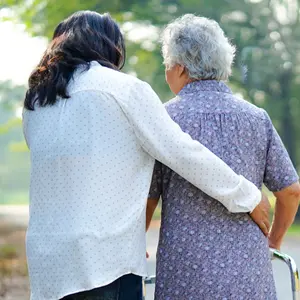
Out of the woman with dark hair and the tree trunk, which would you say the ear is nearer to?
the woman with dark hair

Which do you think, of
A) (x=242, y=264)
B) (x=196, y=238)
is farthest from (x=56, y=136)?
(x=242, y=264)

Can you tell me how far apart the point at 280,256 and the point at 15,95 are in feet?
48.0

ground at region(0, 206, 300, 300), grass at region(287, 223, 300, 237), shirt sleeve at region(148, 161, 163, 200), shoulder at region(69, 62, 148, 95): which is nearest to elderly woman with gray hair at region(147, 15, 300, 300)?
shirt sleeve at region(148, 161, 163, 200)

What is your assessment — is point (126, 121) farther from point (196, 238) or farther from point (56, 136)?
point (196, 238)

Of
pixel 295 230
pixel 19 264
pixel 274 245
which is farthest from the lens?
pixel 295 230

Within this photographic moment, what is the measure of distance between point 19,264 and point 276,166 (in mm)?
6892

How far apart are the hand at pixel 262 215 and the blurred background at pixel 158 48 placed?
19.9 ft

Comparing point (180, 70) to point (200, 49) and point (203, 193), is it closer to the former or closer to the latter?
point (200, 49)

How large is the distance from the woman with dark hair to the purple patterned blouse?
0.45ft

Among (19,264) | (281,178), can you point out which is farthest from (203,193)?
(19,264)

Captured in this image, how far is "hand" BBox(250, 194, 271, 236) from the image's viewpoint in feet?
8.84

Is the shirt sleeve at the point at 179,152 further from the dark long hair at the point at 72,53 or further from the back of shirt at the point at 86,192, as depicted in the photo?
the dark long hair at the point at 72,53

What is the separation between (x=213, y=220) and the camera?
268 cm

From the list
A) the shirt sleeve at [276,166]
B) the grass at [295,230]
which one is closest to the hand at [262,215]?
the shirt sleeve at [276,166]
